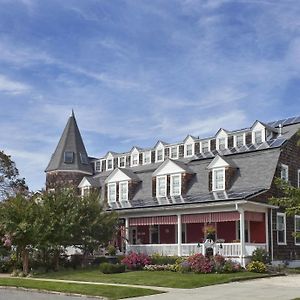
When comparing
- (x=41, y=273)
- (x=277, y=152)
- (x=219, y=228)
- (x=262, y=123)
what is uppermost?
(x=262, y=123)

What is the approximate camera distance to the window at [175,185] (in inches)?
1500

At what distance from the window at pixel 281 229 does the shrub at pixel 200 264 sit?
7.78m

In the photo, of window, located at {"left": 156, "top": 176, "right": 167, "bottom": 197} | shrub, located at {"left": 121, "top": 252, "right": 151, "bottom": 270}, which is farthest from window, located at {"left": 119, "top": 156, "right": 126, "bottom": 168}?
shrub, located at {"left": 121, "top": 252, "right": 151, "bottom": 270}

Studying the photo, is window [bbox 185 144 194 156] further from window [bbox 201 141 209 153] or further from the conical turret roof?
the conical turret roof

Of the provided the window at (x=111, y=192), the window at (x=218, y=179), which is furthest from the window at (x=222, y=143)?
the window at (x=111, y=192)

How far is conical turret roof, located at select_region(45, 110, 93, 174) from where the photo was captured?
2013 inches

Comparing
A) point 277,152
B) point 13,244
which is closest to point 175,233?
point 277,152

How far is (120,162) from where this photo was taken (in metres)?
50.9

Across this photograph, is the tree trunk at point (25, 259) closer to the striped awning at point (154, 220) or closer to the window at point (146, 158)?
the striped awning at point (154, 220)

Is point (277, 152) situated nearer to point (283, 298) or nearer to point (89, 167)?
point (283, 298)

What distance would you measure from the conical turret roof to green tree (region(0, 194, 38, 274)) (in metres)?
19.1

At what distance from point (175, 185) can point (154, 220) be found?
3608 mm

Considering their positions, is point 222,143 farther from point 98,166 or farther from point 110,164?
point 98,166

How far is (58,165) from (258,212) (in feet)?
77.5
